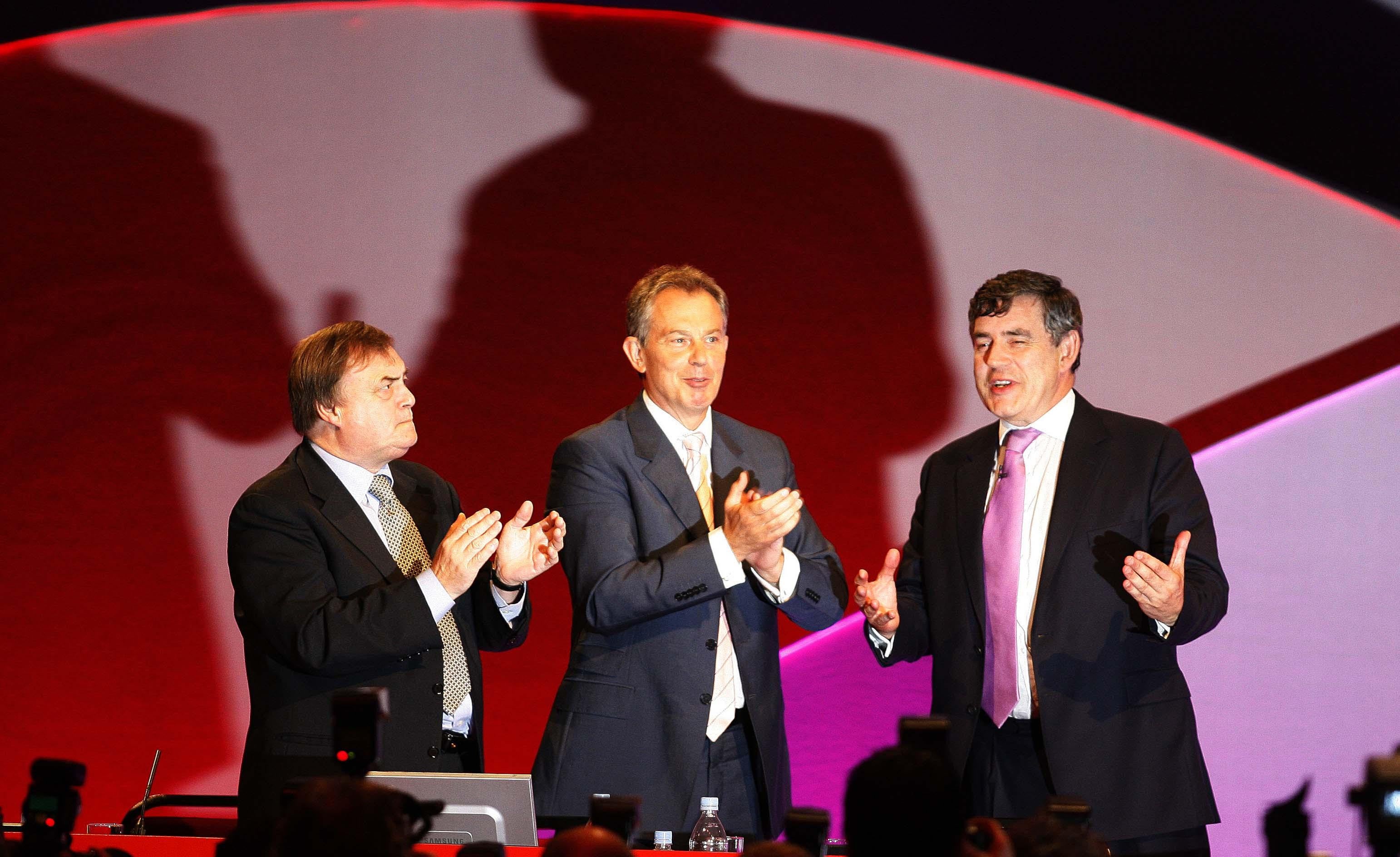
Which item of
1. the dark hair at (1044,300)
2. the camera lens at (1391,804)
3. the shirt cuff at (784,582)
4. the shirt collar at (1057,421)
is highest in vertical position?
the dark hair at (1044,300)

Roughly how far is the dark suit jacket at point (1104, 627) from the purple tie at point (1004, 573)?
2cm

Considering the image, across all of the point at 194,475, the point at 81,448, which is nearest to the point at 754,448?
the point at 194,475

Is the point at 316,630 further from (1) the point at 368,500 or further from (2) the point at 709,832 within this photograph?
(2) the point at 709,832

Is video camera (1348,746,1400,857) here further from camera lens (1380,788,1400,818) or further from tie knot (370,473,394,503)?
tie knot (370,473,394,503)

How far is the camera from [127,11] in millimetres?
5066

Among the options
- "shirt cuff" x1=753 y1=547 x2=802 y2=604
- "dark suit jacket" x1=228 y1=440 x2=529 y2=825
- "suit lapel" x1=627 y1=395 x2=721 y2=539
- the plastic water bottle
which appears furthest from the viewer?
"suit lapel" x1=627 y1=395 x2=721 y2=539

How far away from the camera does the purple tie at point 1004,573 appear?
2.84 m

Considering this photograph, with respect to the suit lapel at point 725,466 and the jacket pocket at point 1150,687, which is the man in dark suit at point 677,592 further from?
the jacket pocket at point 1150,687

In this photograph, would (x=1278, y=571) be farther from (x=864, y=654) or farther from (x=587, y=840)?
(x=587, y=840)

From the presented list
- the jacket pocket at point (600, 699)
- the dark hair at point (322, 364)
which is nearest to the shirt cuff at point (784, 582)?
the jacket pocket at point (600, 699)

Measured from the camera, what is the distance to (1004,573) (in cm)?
291

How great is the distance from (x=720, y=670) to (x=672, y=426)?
55 cm

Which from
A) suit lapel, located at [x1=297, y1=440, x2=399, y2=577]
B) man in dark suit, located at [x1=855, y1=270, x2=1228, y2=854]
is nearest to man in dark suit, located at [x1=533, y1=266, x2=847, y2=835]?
man in dark suit, located at [x1=855, y1=270, x2=1228, y2=854]

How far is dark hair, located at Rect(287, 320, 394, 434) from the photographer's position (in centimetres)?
288
